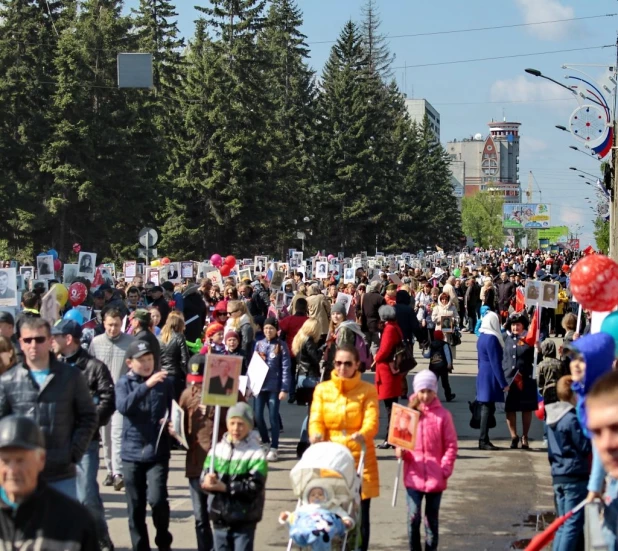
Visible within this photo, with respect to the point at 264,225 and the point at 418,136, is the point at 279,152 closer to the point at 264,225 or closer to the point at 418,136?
the point at 264,225

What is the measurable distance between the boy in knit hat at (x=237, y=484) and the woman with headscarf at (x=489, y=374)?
664cm

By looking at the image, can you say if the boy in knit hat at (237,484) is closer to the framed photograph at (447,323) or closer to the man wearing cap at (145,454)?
the man wearing cap at (145,454)

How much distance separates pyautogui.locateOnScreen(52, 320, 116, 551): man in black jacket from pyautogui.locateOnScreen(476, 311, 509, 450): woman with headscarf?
5.98 m

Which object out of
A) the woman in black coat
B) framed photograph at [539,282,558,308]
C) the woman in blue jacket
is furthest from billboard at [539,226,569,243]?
the woman in blue jacket

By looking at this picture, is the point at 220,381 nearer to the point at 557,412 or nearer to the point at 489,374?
the point at 557,412

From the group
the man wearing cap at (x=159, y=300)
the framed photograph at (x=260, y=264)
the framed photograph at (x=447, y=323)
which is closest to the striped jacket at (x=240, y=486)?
the man wearing cap at (x=159, y=300)

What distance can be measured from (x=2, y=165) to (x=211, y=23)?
614 inches

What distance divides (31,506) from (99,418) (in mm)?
4461

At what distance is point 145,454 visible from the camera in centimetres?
811

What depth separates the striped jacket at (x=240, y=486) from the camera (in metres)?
7.13

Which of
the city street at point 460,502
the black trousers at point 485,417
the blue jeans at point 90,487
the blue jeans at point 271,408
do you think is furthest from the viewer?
the black trousers at point 485,417

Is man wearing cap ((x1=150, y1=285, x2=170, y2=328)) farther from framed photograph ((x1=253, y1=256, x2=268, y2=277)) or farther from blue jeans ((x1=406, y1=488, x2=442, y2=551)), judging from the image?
framed photograph ((x1=253, y1=256, x2=268, y2=277))

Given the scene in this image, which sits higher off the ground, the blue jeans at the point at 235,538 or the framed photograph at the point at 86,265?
the framed photograph at the point at 86,265

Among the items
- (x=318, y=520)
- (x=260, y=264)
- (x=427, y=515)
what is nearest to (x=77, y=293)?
(x=427, y=515)
